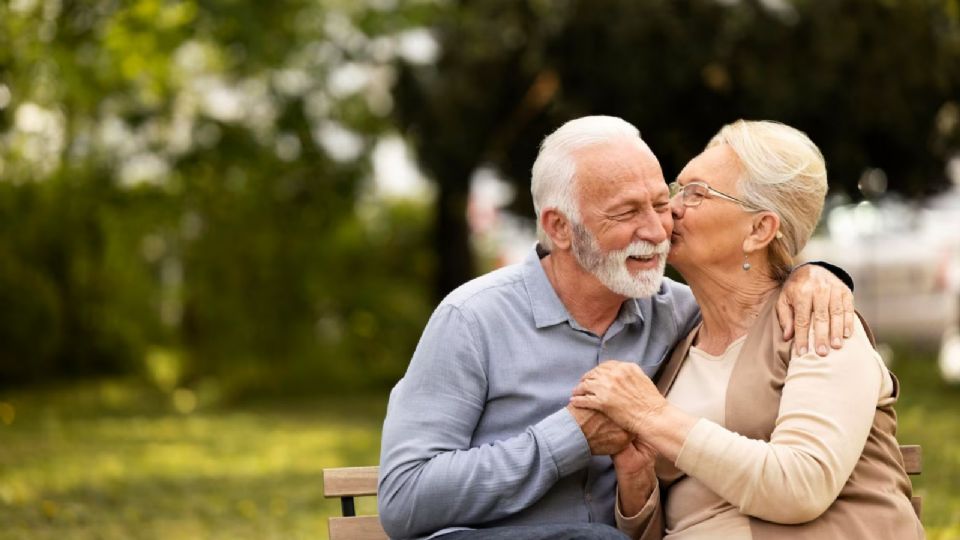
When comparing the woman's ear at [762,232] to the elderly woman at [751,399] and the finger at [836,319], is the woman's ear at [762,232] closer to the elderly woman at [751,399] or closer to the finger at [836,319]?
the elderly woman at [751,399]

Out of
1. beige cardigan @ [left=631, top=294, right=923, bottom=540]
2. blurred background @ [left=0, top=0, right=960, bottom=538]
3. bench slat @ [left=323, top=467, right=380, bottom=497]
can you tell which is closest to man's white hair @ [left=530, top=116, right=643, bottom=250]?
beige cardigan @ [left=631, top=294, right=923, bottom=540]

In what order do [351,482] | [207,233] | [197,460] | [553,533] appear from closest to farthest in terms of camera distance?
[553,533] → [351,482] → [197,460] → [207,233]

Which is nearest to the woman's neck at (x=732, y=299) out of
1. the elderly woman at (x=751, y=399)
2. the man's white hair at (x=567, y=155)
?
the elderly woman at (x=751, y=399)

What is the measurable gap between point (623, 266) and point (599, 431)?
1.35 ft

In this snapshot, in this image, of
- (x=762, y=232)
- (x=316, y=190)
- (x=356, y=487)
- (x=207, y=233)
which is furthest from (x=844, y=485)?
(x=207, y=233)

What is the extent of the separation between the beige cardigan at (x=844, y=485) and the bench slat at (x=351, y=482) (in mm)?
701

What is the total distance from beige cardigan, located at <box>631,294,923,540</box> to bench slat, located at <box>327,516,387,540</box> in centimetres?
69

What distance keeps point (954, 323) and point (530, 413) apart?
1426cm

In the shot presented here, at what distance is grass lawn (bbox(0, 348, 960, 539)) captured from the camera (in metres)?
7.84

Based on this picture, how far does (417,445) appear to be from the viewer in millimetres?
2980

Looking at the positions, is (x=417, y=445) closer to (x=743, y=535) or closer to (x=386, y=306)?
(x=743, y=535)

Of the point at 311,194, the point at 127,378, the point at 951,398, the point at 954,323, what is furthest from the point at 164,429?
the point at 954,323

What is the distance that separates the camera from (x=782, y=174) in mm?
3088

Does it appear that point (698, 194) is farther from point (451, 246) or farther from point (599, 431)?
point (451, 246)
